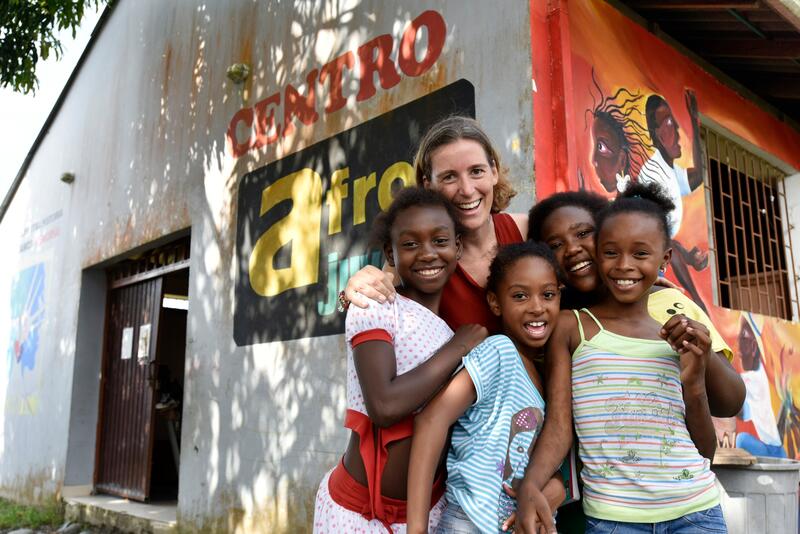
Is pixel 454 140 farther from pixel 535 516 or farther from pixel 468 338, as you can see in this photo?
pixel 535 516

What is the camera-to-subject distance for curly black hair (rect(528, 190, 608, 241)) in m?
2.07

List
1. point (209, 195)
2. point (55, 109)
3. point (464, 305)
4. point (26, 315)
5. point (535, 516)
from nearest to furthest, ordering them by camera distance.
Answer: point (535, 516)
point (464, 305)
point (209, 195)
point (26, 315)
point (55, 109)

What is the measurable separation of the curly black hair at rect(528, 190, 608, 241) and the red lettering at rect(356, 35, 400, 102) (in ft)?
8.03

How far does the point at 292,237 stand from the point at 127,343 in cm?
361

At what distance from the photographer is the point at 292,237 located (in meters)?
5.06

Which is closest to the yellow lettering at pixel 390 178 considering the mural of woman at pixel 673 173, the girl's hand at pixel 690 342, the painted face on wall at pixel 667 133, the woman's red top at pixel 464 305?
the mural of woman at pixel 673 173

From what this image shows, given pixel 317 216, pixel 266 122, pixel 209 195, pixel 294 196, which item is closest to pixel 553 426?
pixel 317 216

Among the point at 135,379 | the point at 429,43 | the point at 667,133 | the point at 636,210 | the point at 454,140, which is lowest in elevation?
the point at 135,379

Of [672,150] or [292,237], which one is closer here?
[672,150]

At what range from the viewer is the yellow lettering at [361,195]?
446 cm

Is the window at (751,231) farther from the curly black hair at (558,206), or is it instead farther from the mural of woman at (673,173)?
the curly black hair at (558,206)

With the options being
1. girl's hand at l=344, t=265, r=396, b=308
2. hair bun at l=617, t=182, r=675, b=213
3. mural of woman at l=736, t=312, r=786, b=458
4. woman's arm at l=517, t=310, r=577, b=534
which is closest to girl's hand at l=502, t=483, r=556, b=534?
woman's arm at l=517, t=310, r=577, b=534

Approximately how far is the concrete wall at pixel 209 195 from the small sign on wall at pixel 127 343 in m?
0.53

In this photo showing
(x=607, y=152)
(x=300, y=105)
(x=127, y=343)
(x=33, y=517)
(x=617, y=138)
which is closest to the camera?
(x=607, y=152)
